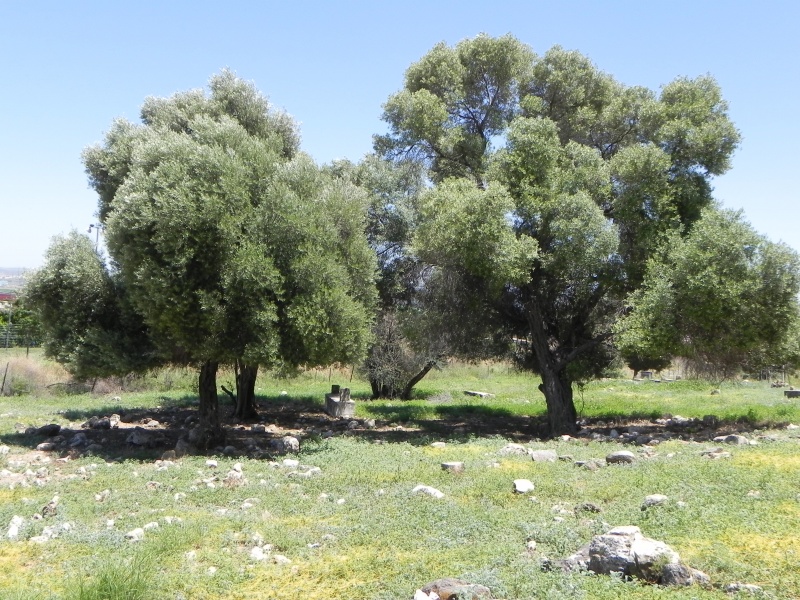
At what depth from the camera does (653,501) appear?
1062 centimetres

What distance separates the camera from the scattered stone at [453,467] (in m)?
14.5

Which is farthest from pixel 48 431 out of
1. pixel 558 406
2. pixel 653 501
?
pixel 653 501

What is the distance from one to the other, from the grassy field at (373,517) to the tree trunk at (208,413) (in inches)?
29.5

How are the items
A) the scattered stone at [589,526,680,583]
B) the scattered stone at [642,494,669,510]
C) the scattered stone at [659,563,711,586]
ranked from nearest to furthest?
1. the scattered stone at [659,563,711,586]
2. the scattered stone at [589,526,680,583]
3. the scattered stone at [642,494,669,510]

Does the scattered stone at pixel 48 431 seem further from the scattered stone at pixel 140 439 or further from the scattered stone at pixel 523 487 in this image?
the scattered stone at pixel 523 487

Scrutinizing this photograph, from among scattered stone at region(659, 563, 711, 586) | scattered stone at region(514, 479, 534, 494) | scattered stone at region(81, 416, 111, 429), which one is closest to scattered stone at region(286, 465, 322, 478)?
scattered stone at region(514, 479, 534, 494)

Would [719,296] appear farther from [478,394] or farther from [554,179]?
[478,394]

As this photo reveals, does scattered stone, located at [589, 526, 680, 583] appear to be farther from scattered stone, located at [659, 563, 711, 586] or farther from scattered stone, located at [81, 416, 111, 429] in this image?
scattered stone, located at [81, 416, 111, 429]

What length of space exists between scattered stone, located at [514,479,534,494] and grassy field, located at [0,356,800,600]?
→ 245mm

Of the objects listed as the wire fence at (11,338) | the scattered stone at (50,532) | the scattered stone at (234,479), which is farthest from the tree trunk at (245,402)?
the wire fence at (11,338)

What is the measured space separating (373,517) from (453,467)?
4034mm

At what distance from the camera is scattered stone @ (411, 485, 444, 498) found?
483 inches

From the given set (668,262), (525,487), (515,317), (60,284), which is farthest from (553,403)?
(60,284)

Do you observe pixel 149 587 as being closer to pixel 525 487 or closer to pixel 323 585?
pixel 323 585
